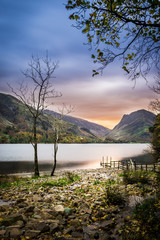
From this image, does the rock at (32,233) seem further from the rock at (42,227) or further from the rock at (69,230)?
the rock at (69,230)

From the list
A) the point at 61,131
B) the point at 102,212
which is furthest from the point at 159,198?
the point at 61,131

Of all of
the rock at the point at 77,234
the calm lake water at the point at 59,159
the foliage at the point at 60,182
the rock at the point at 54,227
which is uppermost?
the rock at the point at 54,227

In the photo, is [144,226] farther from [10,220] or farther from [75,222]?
[10,220]

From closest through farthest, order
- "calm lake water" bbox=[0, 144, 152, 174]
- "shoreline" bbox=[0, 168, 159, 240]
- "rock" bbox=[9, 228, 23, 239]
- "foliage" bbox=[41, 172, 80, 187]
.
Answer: "rock" bbox=[9, 228, 23, 239]
"shoreline" bbox=[0, 168, 159, 240]
"foliage" bbox=[41, 172, 80, 187]
"calm lake water" bbox=[0, 144, 152, 174]

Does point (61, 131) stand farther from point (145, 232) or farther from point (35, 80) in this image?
point (145, 232)

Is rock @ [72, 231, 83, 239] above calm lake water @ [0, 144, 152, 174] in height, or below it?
above

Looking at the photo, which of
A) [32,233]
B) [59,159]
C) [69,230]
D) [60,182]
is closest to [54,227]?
[69,230]

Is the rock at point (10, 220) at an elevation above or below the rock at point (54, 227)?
above

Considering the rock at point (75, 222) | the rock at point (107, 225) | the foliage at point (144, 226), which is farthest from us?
the rock at point (75, 222)

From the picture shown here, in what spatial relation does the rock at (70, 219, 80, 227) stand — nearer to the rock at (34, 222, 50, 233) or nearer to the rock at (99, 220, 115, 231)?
the rock at (99, 220, 115, 231)

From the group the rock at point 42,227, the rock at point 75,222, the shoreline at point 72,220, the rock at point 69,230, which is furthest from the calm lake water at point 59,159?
the rock at point 42,227

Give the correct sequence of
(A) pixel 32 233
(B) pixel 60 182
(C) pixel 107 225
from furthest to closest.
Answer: (B) pixel 60 182
(C) pixel 107 225
(A) pixel 32 233

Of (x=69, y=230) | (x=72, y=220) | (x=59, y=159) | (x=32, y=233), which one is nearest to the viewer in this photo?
(x=32, y=233)

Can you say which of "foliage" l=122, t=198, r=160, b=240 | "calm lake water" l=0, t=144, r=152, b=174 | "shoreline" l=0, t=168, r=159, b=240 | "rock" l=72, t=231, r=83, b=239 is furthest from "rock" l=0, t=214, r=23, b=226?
"calm lake water" l=0, t=144, r=152, b=174
